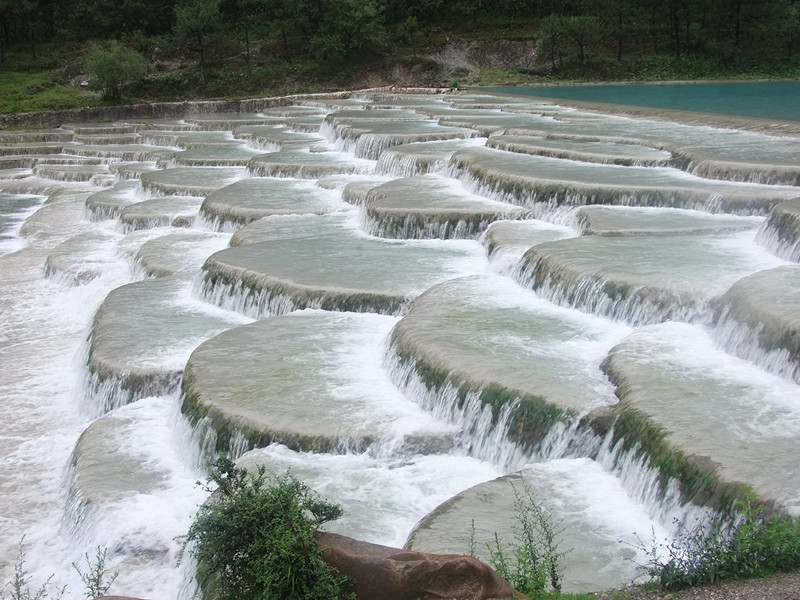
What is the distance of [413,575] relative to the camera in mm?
5262

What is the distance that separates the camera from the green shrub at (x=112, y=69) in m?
41.8

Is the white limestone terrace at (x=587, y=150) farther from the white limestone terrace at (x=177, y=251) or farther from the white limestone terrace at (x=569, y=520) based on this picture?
the white limestone terrace at (x=569, y=520)

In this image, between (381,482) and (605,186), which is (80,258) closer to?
(605,186)

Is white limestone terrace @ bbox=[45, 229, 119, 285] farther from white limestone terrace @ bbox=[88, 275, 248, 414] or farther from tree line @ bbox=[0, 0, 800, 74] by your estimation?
tree line @ bbox=[0, 0, 800, 74]

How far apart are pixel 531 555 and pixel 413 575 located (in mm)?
840

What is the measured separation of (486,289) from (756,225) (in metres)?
4.15

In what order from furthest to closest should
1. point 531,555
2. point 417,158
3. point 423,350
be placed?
point 417,158 → point 423,350 → point 531,555

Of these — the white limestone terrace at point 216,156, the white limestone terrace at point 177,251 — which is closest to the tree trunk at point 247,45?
the white limestone terrace at point 216,156

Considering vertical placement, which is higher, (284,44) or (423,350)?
(284,44)

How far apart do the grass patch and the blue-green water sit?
68.8 ft

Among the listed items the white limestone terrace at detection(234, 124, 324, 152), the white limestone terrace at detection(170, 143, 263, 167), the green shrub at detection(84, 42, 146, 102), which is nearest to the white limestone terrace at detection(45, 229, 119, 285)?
the white limestone terrace at detection(170, 143, 263, 167)

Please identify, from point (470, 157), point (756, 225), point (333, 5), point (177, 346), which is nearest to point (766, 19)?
point (333, 5)

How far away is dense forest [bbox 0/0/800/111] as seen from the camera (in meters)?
47.5

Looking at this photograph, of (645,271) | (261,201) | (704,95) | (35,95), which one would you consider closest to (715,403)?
(645,271)
